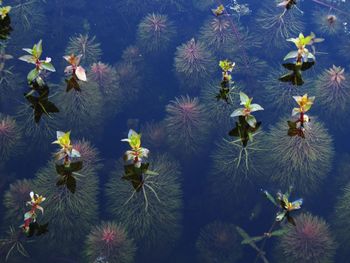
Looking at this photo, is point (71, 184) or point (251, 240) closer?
point (71, 184)

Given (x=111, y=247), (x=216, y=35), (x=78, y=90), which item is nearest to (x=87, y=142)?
(x=78, y=90)

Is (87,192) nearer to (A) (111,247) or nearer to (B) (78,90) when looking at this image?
(A) (111,247)

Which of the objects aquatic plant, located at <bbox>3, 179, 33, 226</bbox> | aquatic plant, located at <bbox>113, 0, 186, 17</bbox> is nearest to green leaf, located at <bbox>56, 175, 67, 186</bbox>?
aquatic plant, located at <bbox>3, 179, 33, 226</bbox>

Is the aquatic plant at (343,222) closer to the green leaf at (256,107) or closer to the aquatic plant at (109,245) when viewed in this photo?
the green leaf at (256,107)

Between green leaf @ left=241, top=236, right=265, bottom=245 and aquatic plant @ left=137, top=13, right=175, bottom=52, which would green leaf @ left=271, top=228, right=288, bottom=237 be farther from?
aquatic plant @ left=137, top=13, right=175, bottom=52

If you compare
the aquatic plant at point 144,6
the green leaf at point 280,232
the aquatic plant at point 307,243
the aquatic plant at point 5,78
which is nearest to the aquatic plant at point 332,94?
the aquatic plant at point 307,243

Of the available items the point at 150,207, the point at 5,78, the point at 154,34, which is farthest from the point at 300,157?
the point at 5,78

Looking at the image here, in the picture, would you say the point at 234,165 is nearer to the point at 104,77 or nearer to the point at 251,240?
the point at 251,240
